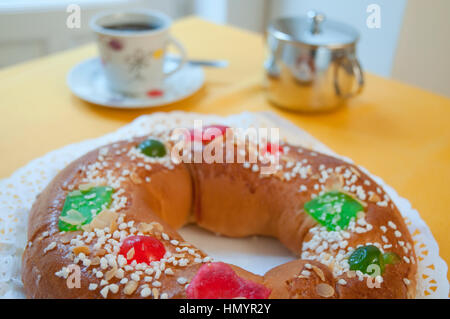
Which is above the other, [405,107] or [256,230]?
[405,107]

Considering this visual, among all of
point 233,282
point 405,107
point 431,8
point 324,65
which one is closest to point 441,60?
point 431,8

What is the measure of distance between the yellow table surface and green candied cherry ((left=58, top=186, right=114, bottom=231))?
369mm

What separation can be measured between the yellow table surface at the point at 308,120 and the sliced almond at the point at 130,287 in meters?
0.62

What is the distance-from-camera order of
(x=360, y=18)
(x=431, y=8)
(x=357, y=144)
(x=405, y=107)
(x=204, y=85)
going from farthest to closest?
(x=360, y=18)
(x=431, y=8)
(x=204, y=85)
(x=405, y=107)
(x=357, y=144)

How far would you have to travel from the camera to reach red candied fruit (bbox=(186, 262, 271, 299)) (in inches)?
27.2

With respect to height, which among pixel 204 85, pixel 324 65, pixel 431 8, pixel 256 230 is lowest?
pixel 256 230

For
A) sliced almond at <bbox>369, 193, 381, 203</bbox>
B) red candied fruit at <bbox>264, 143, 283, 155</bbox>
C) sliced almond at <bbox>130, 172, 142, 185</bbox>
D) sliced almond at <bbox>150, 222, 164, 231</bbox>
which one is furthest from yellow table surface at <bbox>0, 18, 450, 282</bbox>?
sliced almond at <bbox>150, 222, 164, 231</bbox>

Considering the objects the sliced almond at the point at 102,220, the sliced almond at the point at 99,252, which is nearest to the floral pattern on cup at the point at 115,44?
the sliced almond at the point at 102,220

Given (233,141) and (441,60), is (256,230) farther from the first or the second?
(441,60)

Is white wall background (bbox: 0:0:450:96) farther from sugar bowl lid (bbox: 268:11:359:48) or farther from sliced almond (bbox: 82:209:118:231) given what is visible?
sliced almond (bbox: 82:209:118:231)

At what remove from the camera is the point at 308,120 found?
56.7 inches

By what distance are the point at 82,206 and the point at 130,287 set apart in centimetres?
24
